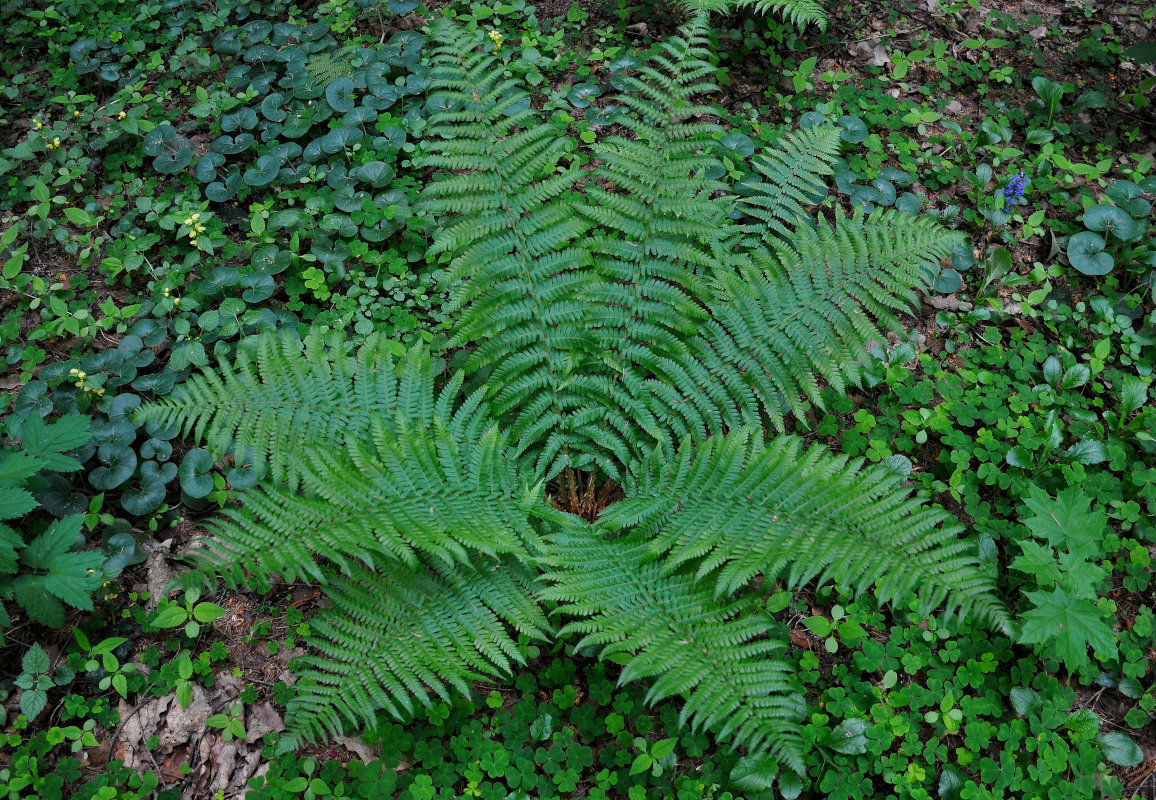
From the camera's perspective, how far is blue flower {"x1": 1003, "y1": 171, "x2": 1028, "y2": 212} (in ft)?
12.5

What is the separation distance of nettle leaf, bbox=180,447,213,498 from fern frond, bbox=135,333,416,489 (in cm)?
23

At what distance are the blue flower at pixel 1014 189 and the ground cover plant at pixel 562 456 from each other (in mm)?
32

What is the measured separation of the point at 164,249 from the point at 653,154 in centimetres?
251

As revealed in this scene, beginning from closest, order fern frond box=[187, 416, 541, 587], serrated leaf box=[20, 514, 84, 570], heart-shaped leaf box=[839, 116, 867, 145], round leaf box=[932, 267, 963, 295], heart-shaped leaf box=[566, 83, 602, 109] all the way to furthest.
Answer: fern frond box=[187, 416, 541, 587] < serrated leaf box=[20, 514, 84, 570] < round leaf box=[932, 267, 963, 295] < heart-shaped leaf box=[839, 116, 867, 145] < heart-shaped leaf box=[566, 83, 602, 109]

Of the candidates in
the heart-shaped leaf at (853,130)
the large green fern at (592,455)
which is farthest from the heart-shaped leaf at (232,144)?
the heart-shaped leaf at (853,130)

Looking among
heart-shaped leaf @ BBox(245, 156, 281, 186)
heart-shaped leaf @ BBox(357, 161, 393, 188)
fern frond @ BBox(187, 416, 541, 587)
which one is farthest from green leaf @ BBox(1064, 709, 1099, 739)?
heart-shaped leaf @ BBox(245, 156, 281, 186)

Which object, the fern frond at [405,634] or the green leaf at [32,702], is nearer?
the fern frond at [405,634]

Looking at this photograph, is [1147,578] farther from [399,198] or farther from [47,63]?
[47,63]

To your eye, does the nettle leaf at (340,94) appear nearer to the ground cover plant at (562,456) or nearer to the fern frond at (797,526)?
the ground cover plant at (562,456)

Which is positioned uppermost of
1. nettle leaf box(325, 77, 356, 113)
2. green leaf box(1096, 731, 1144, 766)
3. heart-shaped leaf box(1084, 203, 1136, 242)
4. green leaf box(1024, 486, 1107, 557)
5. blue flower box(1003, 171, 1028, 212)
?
nettle leaf box(325, 77, 356, 113)

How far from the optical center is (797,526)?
2381mm

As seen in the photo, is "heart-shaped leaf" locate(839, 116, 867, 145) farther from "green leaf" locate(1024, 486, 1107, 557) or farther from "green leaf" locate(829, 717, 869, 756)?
"green leaf" locate(829, 717, 869, 756)

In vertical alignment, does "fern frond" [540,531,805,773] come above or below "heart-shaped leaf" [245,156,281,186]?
below

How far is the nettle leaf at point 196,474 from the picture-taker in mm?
3008
